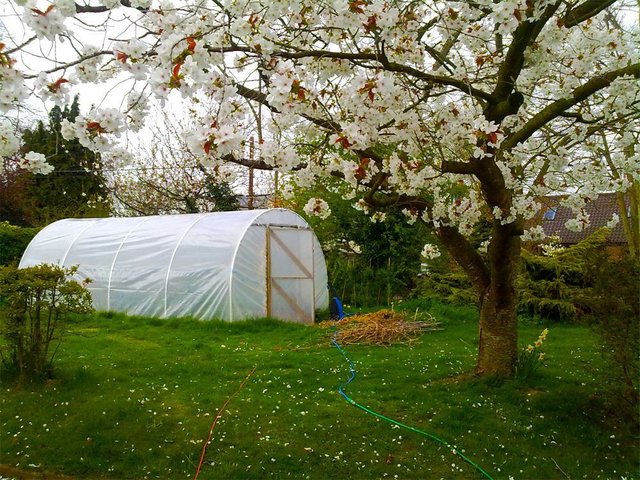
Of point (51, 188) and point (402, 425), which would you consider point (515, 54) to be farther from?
point (51, 188)

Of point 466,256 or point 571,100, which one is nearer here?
point 571,100

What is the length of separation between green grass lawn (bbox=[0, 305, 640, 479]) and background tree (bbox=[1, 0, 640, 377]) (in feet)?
2.63

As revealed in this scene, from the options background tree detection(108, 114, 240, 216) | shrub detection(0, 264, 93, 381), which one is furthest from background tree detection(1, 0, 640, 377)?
background tree detection(108, 114, 240, 216)

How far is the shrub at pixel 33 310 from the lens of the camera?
597cm

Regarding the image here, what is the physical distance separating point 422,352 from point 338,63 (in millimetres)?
4735

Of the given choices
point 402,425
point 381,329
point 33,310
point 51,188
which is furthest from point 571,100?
point 51,188

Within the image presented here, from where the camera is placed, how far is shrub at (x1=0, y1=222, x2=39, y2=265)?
53.6 feet

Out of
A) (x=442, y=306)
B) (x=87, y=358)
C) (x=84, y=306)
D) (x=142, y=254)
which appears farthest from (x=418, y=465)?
(x=142, y=254)

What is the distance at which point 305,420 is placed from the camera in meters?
5.14

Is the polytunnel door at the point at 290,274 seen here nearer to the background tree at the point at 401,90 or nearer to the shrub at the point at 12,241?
the background tree at the point at 401,90

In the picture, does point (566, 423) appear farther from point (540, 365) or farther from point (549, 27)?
point (549, 27)

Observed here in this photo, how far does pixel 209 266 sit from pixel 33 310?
5141mm

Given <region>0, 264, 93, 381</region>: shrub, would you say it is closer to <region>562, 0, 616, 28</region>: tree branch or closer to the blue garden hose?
the blue garden hose

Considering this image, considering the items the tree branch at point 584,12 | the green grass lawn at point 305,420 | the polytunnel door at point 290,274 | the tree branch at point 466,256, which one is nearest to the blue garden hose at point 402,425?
the green grass lawn at point 305,420
